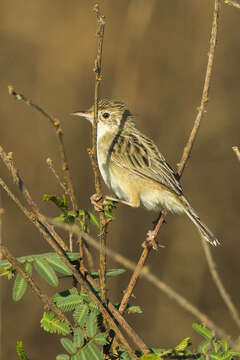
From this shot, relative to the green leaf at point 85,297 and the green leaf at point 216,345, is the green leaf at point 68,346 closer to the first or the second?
the green leaf at point 85,297

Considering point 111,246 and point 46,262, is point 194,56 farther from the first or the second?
point 46,262

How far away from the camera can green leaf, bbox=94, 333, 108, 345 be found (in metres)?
2.18

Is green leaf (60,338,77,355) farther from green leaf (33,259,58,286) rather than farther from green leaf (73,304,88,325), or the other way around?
green leaf (33,259,58,286)

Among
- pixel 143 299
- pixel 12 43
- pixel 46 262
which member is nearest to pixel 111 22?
pixel 12 43

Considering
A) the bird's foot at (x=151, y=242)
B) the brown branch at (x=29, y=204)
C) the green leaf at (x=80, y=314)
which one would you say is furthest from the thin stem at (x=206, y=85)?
the green leaf at (x=80, y=314)

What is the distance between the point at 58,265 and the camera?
7.59 feet

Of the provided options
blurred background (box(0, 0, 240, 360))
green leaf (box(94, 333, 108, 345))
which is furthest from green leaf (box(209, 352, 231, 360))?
blurred background (box(0, 0, 240, 360))

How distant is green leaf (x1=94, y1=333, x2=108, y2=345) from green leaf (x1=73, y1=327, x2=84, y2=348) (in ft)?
0.21

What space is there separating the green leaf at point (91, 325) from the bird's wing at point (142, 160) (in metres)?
2.17

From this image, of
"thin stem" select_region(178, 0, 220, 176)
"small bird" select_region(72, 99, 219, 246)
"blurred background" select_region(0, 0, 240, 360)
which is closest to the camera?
"thin stem" select_region(178, 0, 220, 176)

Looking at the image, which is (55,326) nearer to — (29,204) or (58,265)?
(58,265)

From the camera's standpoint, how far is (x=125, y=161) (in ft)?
14.9

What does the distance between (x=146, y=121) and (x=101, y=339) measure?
706cm

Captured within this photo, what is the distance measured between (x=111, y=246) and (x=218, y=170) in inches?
97.2
